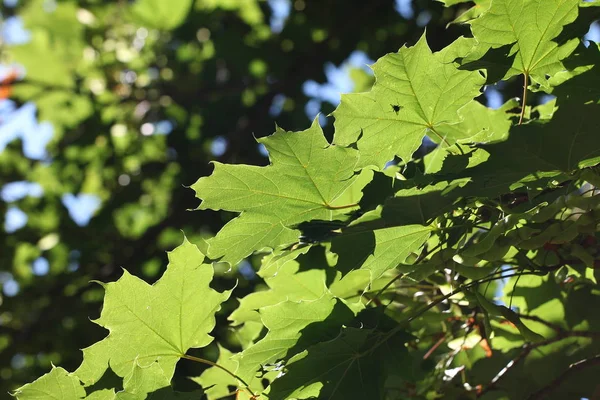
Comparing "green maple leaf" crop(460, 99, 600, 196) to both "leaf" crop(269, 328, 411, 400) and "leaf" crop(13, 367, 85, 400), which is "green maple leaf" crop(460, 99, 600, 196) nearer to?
"leaf" crop(269, 328, 411, 400)

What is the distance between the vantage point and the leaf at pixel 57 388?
0.94 meters

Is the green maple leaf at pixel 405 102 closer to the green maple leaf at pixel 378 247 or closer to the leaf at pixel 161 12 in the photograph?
the green maple leaf at pixel 378 247

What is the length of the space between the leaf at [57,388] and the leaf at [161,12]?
277cm

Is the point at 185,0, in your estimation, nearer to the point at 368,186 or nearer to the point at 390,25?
the point at 390,25

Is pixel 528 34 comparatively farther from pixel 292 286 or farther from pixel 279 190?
pixel 292 286

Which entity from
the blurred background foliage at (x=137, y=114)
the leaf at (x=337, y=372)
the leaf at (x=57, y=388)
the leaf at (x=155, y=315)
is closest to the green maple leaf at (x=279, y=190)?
the leaf at (x=155, y=315)

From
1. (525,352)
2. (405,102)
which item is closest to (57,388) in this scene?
(405,102)

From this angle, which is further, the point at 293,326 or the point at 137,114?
the point at 137,114

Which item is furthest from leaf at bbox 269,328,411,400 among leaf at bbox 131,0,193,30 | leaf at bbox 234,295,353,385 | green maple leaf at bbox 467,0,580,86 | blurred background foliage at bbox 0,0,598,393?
leaf at bbox 131,0,193,30

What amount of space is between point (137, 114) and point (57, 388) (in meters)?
3.27

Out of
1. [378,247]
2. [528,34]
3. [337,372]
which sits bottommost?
[337,372]

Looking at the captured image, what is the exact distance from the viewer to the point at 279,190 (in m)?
0.97

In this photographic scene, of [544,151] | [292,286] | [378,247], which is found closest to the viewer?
[544,151]

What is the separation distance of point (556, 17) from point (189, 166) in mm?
3027
